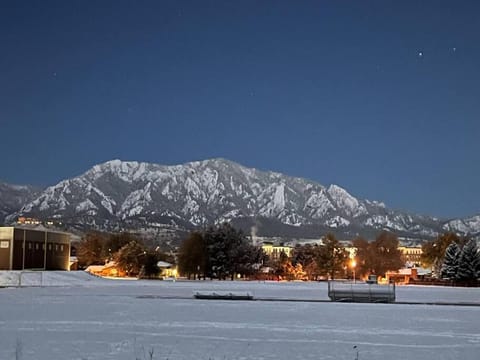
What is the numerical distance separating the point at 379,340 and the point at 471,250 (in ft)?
251

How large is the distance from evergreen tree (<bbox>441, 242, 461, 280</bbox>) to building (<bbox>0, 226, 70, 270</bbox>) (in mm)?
58060

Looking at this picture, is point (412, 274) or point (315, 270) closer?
point (412, 274)

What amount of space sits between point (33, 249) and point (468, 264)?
200 ft

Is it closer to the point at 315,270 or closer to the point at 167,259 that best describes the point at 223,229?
the point at 315,270

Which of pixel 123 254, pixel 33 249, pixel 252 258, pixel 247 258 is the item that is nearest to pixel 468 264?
pixel 247 258

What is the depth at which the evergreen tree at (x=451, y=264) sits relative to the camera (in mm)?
94375

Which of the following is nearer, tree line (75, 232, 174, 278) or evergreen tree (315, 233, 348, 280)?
tree line (75, 232, 174, 278)

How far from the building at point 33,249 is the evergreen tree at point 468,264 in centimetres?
5957

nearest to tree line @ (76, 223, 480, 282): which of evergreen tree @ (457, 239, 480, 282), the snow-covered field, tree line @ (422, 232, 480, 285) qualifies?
tree line @ (422, 232, 480, 285)

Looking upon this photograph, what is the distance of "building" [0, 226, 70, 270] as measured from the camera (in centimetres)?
9569

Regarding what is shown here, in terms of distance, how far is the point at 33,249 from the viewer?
101562mm

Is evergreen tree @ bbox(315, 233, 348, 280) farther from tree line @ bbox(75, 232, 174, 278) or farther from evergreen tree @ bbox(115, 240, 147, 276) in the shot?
evergreen tree @ bbox(115, 240, 147, 276)

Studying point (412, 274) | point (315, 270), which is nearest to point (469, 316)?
point (412, 274)

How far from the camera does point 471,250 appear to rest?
304 feet
